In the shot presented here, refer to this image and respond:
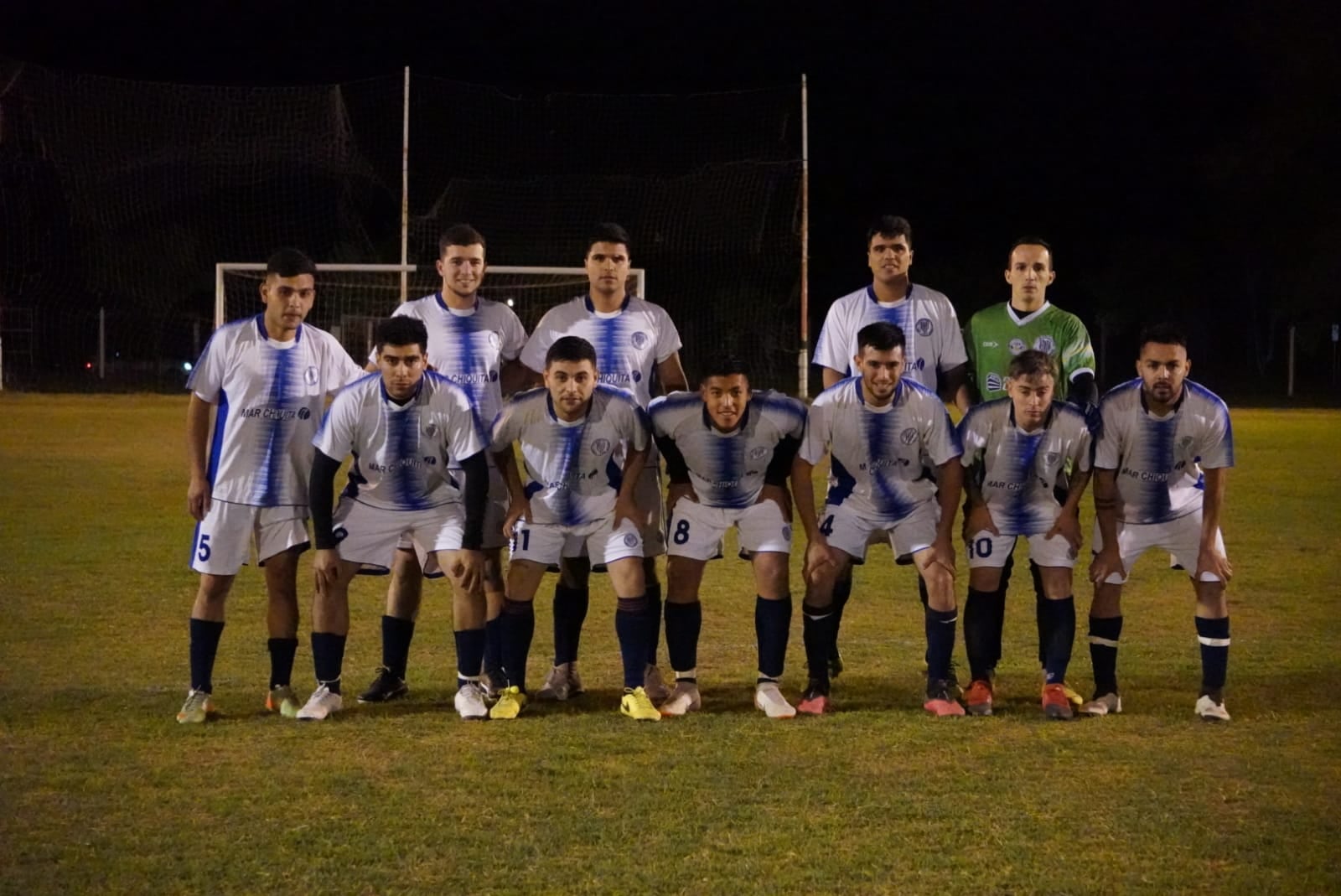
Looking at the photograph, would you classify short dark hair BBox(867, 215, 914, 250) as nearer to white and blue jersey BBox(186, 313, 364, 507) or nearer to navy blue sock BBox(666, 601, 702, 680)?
navy blue sock BBox(666, 601, 702, 680)

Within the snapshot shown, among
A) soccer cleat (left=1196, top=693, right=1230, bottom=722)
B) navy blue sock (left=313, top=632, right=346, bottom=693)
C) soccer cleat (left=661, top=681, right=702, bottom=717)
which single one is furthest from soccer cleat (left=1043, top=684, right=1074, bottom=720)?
navy blue sock (left=313, top=632, right=346, bottom=693)

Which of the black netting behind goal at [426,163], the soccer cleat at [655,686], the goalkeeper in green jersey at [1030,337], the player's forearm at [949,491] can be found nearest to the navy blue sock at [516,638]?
the soccer cleat at [655,686]

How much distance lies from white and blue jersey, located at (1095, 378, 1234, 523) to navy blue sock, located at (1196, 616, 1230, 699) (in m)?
0.43

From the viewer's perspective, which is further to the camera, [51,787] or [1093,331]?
[1093,331]

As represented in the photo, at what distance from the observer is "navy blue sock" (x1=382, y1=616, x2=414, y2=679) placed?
19.1 ft

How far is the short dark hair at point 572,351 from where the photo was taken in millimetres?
5527

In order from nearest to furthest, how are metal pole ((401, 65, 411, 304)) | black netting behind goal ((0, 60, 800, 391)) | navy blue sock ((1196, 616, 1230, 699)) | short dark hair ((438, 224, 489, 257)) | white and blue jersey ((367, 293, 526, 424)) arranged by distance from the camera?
navy blue sock ((1196, 616, 1230, 699)) → short dark hair ((438, 224, 489, 257)) → white and blue jersey ((367, 293, 526, 424)) → metal pole ((401, 65, 411, 304)) → black netting behind goal ((0, 60, 800, 391))

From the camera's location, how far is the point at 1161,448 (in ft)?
18.5

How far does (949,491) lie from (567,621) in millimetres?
1592

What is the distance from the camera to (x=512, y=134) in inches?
866

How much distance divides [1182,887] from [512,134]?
769 inches

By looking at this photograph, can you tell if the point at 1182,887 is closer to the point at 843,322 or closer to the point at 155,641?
the point at 843,322

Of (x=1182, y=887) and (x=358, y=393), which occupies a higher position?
(x=358, y=393)

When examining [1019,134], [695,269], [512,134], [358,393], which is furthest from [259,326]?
[1019,134]
